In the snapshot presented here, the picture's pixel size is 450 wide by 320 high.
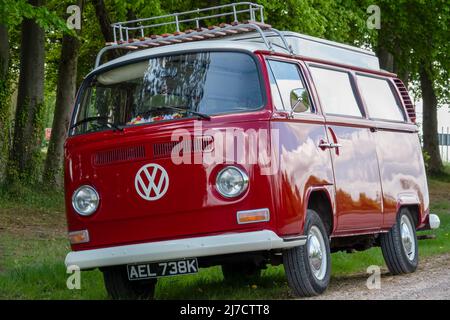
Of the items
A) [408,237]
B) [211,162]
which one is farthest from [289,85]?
[408,237]

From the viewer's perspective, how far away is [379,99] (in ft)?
40.2

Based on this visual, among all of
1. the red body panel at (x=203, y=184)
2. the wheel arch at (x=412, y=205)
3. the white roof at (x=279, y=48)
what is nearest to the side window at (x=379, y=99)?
the white roof at (x=279, y=48)

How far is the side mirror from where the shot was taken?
Result: 31.3 feet

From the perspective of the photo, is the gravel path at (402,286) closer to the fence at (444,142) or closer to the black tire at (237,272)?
the black tire at (237,272)

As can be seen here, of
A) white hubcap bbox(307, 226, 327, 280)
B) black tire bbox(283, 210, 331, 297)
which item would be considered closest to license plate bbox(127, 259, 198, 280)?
black tire bbox(283, 210, 331, 297)

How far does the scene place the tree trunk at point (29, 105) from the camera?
23.0 meters

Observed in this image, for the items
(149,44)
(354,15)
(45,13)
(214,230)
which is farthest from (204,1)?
(214,230)

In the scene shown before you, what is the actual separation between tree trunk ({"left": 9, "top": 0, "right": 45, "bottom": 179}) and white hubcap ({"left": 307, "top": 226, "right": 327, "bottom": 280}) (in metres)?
13.7

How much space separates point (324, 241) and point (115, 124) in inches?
88.0

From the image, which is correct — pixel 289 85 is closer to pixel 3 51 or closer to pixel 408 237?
pixel 408 237

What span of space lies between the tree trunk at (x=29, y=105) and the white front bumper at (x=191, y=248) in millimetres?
13751

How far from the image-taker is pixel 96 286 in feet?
36.4

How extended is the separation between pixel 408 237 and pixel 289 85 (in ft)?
11.9

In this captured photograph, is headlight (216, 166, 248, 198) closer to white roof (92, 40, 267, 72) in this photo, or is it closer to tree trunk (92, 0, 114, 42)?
white roof (92, 40, 267, 72)
